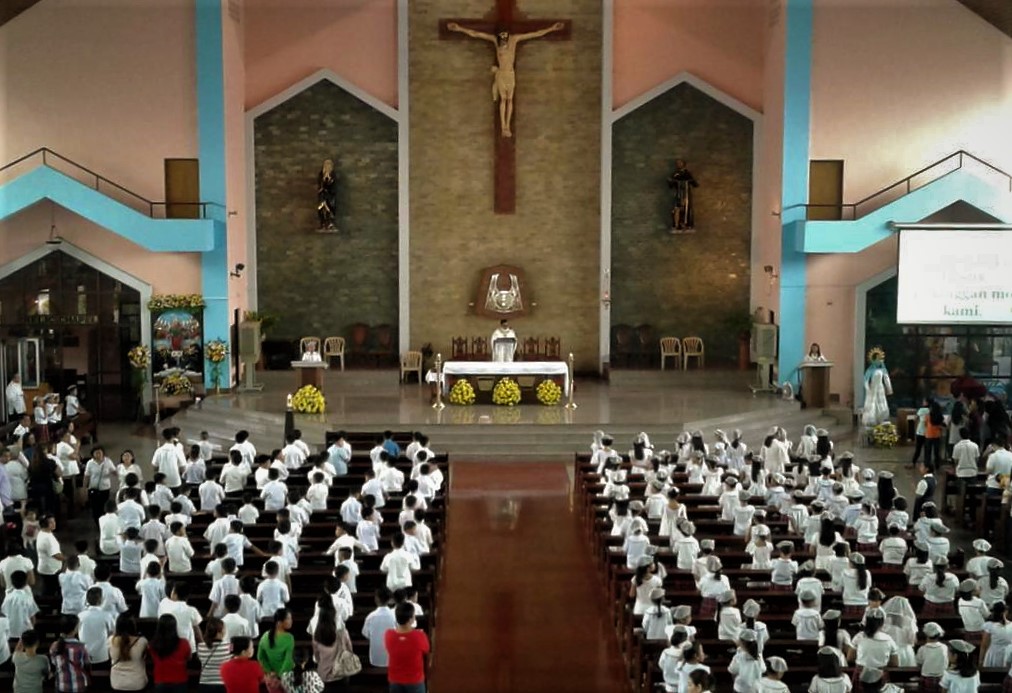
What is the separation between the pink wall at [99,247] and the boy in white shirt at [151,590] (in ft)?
44.2

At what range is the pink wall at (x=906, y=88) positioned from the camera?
76.7 ft

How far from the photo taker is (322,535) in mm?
13289

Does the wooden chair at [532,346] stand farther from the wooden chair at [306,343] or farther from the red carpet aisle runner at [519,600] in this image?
the red carpet aisle runner at [519,600]

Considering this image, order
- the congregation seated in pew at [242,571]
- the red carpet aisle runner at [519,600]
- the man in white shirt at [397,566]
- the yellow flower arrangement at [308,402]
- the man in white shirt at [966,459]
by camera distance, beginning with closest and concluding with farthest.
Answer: the congregation seated in pew at [242,571] → the red carpet aisle runner at [519,600] → the man in white shirt at [397,566] → the man in white shirt at [966,459] → the yellow flower arrangement at [308,402]

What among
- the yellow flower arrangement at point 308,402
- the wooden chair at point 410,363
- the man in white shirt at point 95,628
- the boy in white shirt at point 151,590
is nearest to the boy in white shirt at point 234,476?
the boy in white shirt at point 151,590

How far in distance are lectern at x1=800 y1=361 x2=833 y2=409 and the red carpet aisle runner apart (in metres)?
6.52

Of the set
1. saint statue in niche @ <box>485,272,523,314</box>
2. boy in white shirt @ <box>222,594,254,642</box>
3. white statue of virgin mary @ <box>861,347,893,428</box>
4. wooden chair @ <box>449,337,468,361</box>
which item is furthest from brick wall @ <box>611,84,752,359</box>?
boy in white shirt @ <box>222,594,254,642</box>

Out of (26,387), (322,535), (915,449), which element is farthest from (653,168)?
(322,535)

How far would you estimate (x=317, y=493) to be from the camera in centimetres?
1416

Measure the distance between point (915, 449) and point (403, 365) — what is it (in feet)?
33.0

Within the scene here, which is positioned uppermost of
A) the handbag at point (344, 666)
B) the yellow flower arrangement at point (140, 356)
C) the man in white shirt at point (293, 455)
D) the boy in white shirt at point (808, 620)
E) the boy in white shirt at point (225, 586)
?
the yellow flower arrangement at point (140, 356)

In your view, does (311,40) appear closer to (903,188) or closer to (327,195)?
(327,195)

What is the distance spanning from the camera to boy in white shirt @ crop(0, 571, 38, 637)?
1041cm

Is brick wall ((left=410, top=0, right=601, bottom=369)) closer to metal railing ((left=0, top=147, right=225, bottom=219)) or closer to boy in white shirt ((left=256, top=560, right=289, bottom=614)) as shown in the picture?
metal railing ((left=0, top=147, right=225, bottom=219))
